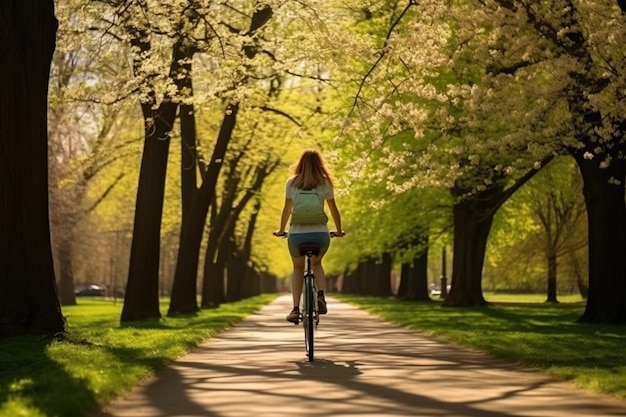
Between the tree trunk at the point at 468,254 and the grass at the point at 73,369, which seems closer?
the grass at the point at 73,369

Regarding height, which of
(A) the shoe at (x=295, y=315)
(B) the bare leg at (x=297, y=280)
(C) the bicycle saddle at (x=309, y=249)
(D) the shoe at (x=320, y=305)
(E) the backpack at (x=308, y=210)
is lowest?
(A) the shoe at (x=295, y=315)

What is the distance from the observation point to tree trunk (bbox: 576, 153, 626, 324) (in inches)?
882

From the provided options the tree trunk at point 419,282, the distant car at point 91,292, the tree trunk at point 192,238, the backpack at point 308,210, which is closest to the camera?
the backpack at point 308,210

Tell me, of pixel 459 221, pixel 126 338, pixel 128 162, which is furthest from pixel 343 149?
pixel 126 338

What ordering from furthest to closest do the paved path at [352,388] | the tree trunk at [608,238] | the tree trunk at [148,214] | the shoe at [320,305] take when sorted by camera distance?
the tree trunk at [148,214]
the tree trunk at [608,238]
the shoe at [320,305]
the paved path at [352,388]

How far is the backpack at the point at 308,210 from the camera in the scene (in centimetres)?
1162

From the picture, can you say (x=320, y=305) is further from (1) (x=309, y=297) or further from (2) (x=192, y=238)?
(2) (x=192, y=238)

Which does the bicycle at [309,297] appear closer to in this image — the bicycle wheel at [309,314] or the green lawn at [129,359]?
the bicycle wheel at [309,314]

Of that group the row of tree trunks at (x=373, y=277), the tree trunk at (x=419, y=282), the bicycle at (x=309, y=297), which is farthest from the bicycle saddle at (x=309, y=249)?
the row of tree trunks at (x=373, y=277)

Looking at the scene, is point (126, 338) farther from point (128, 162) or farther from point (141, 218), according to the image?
point (128, 162)

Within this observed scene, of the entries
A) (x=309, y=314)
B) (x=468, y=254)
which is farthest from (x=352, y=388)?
(x=468, y=254)

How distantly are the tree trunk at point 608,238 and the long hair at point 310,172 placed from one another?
12.0m

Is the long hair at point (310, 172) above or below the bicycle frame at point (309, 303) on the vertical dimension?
above

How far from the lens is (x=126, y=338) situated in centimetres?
1638
